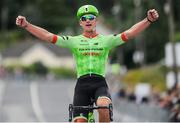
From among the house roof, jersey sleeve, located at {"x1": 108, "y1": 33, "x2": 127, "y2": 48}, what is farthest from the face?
the house roof

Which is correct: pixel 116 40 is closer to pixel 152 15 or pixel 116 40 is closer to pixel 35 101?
pixel 152 15

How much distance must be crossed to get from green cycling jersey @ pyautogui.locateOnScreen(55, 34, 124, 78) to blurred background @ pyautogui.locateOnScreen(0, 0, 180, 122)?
9780mm

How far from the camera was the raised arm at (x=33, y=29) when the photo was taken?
11.5 metres

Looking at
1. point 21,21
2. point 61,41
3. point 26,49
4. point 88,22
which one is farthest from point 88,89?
point 26,49

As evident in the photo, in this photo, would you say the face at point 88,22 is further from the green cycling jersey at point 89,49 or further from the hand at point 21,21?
the hand at point 21,21

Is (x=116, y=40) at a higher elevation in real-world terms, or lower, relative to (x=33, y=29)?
lower

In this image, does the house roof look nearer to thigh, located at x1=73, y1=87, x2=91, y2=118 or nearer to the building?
the building

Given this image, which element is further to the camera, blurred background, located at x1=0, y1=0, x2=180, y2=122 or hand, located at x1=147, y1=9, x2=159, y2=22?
blurred background, located at x1=0, y1=0, x2=180, y2=122

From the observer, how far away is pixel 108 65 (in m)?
89.2

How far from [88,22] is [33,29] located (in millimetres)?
763

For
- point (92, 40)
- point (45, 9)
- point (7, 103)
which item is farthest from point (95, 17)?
point (45, 9)

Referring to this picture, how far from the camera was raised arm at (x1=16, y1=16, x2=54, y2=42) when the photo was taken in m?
11.5

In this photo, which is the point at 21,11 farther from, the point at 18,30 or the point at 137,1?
the point at 137,1

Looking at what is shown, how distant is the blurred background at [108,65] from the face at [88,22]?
991 centimetres
